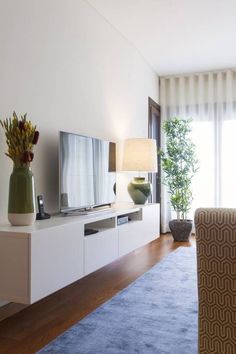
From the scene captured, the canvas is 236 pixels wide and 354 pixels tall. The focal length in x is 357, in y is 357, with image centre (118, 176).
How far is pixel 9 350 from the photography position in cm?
182

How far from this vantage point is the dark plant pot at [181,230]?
4.96 meters

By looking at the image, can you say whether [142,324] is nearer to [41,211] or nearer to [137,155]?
[41,211]

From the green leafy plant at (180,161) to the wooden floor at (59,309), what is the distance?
160 cm

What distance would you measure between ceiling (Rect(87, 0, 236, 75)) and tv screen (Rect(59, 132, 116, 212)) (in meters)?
1.34

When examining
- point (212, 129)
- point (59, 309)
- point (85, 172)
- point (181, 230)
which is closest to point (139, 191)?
point (85, 172)

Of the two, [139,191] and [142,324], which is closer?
[142,324]

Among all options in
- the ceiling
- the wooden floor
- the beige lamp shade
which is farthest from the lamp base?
the ceiling

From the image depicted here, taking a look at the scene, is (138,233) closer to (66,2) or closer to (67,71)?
(67,71)

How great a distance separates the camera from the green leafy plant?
16.5ft

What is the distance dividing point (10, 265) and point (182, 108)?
4264mm

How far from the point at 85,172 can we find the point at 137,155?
1.12 meters

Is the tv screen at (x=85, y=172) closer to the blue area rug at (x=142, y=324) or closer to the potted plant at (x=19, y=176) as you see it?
the potted plant at (x=19, y=176)

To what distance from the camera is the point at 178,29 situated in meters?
3.96

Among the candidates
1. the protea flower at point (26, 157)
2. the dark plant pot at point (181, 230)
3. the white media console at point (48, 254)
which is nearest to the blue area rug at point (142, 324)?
the white media console at point (48, 254)
